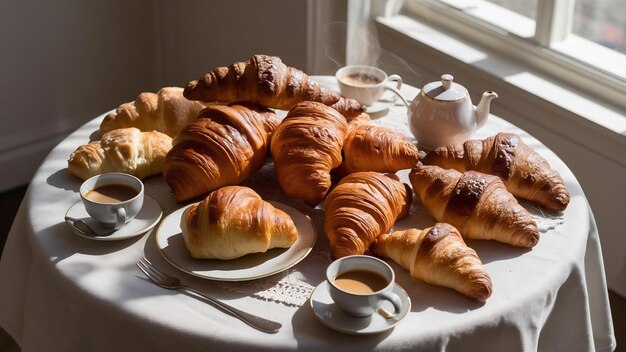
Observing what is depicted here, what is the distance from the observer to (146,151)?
1511 millimetres

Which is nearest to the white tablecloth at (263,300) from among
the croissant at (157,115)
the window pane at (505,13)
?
the croissant at (157,115)

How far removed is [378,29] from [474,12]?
312 millimetres

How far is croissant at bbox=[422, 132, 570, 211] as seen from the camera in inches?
56.2

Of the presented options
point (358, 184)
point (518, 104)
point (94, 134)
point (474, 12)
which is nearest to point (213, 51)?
point (474, 12)

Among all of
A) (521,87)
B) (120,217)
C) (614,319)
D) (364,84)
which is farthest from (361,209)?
(614,319)

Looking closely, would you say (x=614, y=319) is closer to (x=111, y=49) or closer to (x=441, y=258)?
(x=441, y=258)

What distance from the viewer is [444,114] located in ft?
5.17

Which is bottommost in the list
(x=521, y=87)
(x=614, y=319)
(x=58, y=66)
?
(x=614, y=319)

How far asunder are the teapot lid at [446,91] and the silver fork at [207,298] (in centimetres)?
65

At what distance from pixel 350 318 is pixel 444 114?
1.93 ft

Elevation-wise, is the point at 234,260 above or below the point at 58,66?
above

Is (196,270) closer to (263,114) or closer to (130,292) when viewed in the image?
(130,292)

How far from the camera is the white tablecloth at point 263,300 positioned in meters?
1.12

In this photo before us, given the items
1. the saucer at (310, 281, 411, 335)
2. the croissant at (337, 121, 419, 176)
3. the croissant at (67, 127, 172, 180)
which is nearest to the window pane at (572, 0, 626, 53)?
the croissant at (337, 121, 419, 176)
